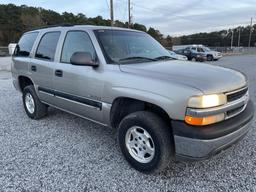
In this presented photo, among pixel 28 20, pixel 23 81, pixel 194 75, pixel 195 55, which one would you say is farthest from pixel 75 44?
pixel 28 20

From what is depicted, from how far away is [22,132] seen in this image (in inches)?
177

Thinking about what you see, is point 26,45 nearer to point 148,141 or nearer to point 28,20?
point 148,141

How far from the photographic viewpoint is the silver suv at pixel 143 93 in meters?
2.53

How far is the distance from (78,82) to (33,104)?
6.46ft

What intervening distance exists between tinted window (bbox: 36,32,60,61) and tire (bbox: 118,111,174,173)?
2.11 meters

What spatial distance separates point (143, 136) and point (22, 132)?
8.57ft

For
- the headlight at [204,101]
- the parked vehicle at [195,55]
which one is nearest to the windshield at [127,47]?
the headlight at [204,101]

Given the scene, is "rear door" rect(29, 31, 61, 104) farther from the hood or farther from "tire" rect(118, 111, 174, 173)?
"tire" rect(118, 111, 174, 173)

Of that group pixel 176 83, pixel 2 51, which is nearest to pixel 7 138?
pixel 176 83

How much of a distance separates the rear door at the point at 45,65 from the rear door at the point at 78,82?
24 centimetres

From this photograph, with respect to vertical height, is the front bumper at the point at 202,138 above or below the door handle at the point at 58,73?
below

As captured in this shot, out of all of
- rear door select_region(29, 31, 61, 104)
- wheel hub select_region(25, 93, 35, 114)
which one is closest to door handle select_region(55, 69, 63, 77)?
rear door select_region(29, 31, 61, 104)

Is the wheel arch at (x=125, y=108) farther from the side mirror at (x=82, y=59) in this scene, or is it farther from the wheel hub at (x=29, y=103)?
the wheel hub at (x=29, y=103)

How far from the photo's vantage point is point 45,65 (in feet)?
14.4
